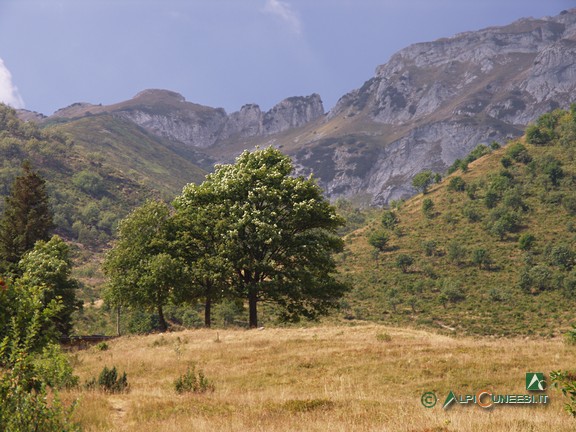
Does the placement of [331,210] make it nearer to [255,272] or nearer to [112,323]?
[255,272]

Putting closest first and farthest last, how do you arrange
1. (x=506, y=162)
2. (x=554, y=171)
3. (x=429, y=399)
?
1. (x=429, y=399)
2. (x=554, y=171)
3. (x=506, y=162)

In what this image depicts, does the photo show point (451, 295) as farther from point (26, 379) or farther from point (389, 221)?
point (26, 379)

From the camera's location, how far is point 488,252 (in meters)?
101

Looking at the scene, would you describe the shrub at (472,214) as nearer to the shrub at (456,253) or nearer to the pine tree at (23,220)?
the shrub at (456,253)

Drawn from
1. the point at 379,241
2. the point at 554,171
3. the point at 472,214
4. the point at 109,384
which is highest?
the point at 554,171

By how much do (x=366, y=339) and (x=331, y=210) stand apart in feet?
37.3

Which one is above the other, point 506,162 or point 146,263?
point 506,162

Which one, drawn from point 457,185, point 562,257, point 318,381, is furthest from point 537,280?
point 318,381

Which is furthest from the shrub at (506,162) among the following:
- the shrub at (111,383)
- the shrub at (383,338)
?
the shrub at (111,383)

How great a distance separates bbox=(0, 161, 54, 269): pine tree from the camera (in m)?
41.3

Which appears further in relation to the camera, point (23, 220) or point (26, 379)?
point (23, 220)

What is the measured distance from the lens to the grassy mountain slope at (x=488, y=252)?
264ft

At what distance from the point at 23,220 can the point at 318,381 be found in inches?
1504

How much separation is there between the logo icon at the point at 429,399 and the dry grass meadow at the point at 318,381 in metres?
0.21
